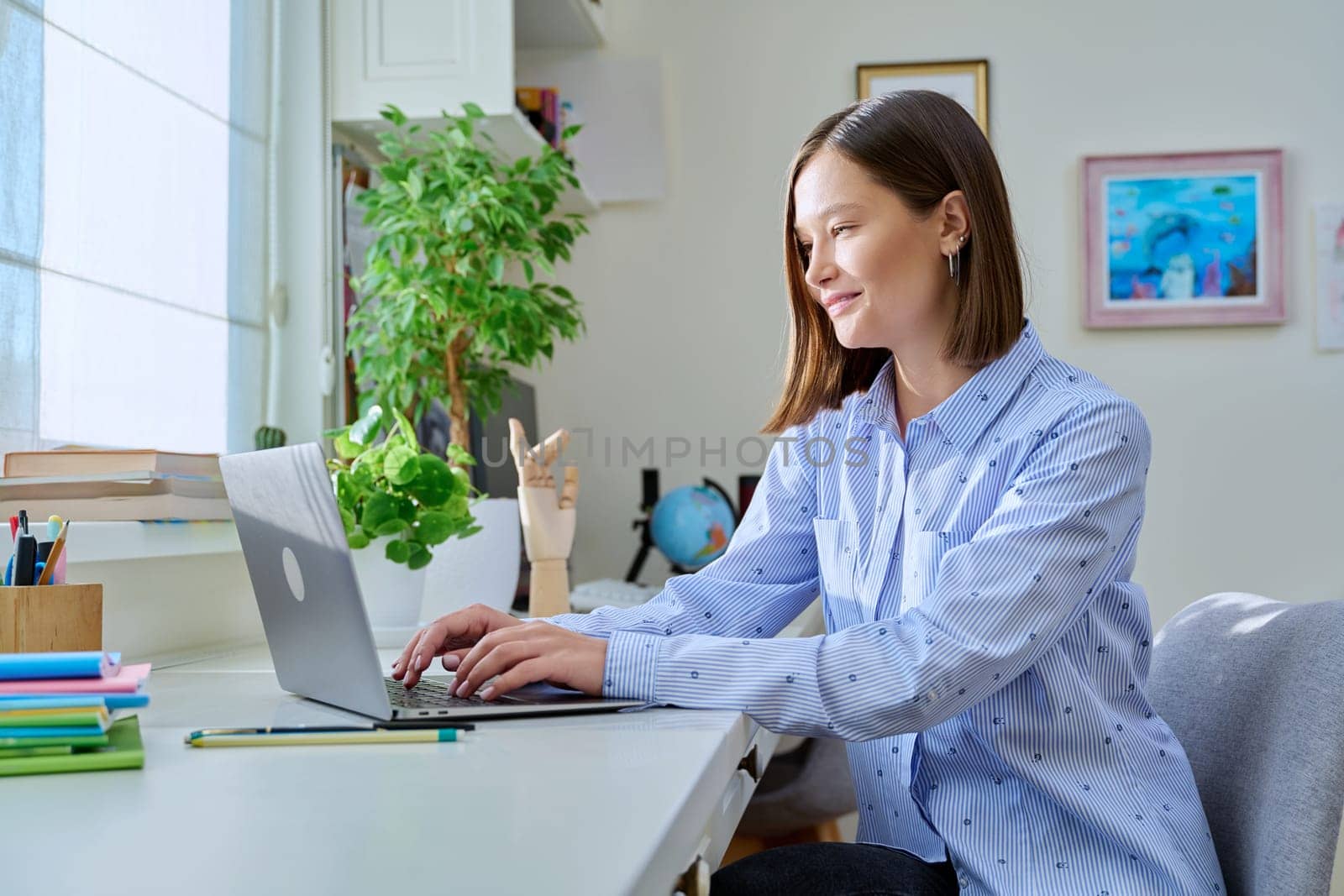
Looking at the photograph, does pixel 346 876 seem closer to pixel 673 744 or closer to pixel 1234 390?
pixel 673 744

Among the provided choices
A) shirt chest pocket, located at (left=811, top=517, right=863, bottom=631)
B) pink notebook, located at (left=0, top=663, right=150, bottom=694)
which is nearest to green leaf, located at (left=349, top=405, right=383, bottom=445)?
shirt chest pocket, located at (left=811, top=517, right=863, bottom=631)

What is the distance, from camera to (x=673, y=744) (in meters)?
0.75

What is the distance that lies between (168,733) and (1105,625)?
69 cm

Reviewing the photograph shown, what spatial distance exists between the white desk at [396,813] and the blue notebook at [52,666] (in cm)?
6

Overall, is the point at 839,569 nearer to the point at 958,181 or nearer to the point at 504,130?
the point at 958,181

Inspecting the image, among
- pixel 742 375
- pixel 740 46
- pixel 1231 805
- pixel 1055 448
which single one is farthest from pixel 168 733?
pixel 740 46

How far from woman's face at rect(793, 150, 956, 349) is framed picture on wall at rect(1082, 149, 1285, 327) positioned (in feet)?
5.79

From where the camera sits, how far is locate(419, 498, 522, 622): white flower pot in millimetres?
1582

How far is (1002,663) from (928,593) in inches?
6.1

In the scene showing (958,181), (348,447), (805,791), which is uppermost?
(958,181)

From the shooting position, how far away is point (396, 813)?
23.1 inches

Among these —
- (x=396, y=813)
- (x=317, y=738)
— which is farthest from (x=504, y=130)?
(x=396, y=813)

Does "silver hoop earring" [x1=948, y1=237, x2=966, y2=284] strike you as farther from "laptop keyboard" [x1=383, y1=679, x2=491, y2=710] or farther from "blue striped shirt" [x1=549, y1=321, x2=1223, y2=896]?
"laptop keyboard" [x1=383, y1=679, x2=491, y2=710]

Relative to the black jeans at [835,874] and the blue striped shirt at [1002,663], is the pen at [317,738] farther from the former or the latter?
the black jeans at [835,874]
